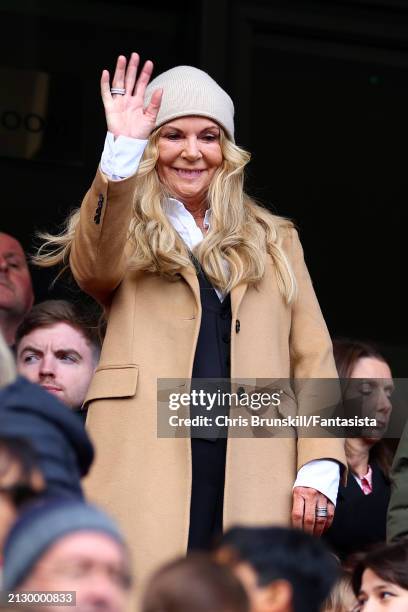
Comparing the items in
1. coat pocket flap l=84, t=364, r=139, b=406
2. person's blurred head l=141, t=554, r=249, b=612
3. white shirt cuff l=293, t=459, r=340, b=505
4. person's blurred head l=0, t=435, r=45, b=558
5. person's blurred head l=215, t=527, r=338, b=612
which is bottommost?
person's blurred head l=141, t=554, r=249, b=612

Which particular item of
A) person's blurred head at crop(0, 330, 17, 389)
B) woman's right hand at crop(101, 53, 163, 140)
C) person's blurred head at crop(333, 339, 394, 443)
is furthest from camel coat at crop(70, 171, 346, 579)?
person's blurred head at crop(0, 330, 17, 389)

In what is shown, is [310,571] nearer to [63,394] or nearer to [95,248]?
[95,248]

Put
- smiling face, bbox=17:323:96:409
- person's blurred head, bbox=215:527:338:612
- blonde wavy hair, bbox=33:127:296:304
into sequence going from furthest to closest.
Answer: smiling face, bbox=17:323:96:409
blonde wavy hair, bbox=33:127:296:304
person's blurred head, bbox=215:527:338:612

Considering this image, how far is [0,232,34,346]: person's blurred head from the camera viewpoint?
4777 millimetres

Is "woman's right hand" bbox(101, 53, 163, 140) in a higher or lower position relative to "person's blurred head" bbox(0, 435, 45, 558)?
higher

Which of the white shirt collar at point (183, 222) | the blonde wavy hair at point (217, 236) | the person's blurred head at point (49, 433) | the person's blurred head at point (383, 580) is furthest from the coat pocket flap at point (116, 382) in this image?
the person's blurred head at point (49, 433)

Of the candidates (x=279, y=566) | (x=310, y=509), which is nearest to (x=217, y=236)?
(x=310, y=509)

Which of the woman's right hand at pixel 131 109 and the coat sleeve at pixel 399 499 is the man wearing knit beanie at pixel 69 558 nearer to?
the woman's right hand at pixel 131 109

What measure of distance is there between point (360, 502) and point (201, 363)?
Answer: 999 millimetres

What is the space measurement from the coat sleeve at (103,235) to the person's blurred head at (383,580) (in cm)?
97

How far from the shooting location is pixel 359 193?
19.5 feet

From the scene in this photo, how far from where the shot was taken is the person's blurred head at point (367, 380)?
15.6 ft

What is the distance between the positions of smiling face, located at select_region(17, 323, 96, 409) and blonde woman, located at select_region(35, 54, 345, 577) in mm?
555

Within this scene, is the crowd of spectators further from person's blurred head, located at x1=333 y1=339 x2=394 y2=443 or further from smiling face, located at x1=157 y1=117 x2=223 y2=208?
person's blurred head, located at x1=333 y1=339 x2=394 y2=443
